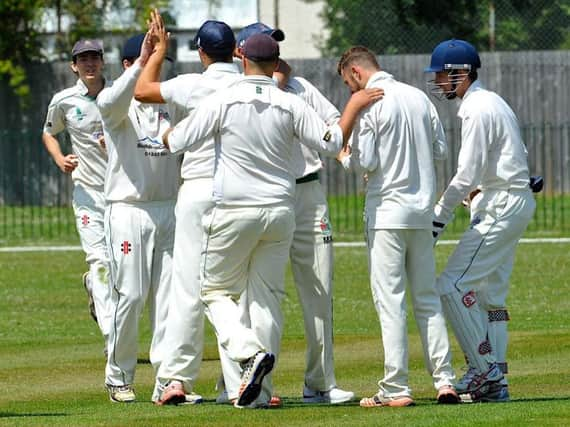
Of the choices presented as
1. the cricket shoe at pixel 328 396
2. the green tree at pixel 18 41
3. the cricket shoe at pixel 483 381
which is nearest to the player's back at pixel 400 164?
the cricket shoe at pixel 483 381

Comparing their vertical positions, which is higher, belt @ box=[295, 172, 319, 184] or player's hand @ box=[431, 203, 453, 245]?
belt @ box=[295, 172, 319, 184]

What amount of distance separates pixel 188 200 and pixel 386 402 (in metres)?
1.87

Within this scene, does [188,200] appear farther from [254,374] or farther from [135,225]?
[254,374]

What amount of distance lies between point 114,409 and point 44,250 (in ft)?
45.7

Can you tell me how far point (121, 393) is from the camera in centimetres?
1070

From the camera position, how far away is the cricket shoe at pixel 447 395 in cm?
999

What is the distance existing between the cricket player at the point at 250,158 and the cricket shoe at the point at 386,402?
32.3 inches

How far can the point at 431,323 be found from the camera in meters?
10.0

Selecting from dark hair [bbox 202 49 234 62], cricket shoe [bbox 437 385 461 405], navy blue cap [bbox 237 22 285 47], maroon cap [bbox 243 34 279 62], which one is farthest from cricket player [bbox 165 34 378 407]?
cricket shoe [bbox 437 385 461 405]

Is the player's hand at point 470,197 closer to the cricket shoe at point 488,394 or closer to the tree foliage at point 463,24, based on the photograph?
the cricket shoe at point 488,394

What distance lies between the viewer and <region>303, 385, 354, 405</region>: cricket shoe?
34.4ft

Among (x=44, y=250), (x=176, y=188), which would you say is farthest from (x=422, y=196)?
(x=44, y=250)

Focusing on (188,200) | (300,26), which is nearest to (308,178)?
(188,200)

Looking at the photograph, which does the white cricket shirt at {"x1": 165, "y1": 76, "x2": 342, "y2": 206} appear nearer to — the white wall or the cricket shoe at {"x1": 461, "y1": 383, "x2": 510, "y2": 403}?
the cricket shoe at {"x1": 461, "y1": 383, "x2": 510, "y2": 403}
